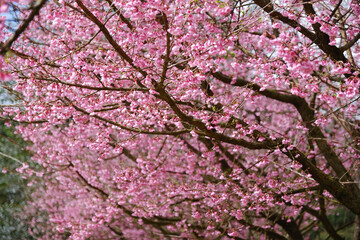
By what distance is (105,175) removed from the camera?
30.8 ft

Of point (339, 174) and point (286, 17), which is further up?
point (286, 17)

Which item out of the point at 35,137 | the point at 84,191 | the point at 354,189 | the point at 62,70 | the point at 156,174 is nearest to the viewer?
the point at 62,70

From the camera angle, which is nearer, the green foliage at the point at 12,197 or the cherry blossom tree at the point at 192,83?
the cherry blossom tree at the point at 192,83

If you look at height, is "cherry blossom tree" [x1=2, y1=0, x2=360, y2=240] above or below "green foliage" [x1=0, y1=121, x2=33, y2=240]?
below

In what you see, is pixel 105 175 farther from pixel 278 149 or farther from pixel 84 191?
pixel 278 149

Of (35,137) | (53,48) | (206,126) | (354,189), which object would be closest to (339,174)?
(354,189)

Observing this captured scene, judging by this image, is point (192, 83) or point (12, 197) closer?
point (192, 83)

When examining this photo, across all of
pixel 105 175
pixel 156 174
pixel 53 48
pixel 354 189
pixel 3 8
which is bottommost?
pixel 3 8

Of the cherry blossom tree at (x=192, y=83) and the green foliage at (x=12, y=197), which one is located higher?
the green foliage at (x=12, y=197)

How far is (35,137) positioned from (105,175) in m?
2.77

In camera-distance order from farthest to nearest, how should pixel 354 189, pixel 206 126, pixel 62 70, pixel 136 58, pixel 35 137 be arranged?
pixel 35 137 → pixel 354 189 → pixel 62 70 → pixel 206 126 → pixel 136 58

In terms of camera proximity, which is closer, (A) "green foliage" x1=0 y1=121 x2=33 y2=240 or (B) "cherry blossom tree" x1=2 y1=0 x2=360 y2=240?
(B) "cherry blossom tree" x1=2 y1=0 x2=360 y2=240

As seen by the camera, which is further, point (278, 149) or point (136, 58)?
point (278, 149)

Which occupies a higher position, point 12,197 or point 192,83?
point 12,197
